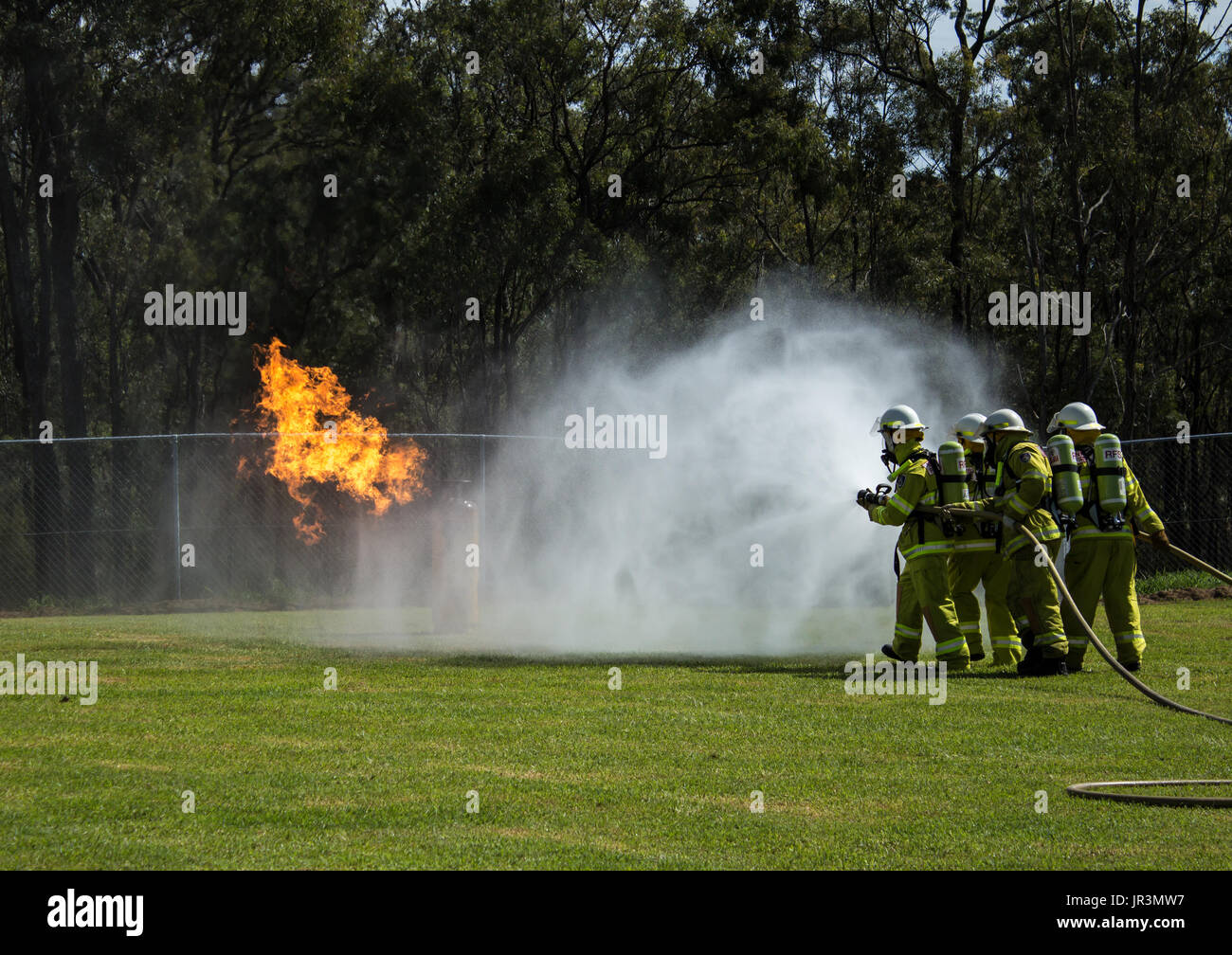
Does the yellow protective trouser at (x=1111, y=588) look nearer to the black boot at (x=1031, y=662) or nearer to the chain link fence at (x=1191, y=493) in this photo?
the black boot at (x=1031, y=662)

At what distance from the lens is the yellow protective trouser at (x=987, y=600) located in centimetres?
1214

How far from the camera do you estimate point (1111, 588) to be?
38.8ft

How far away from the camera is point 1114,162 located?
2772 cm

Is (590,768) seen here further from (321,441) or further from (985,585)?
(321,441)

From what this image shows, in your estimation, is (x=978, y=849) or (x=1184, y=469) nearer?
(x=978, y=849)

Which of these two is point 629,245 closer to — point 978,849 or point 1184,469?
point 1184,469

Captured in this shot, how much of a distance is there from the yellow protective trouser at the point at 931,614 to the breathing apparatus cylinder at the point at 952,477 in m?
0.59

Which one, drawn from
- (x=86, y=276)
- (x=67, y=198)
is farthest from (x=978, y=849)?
(x=86, y=276)

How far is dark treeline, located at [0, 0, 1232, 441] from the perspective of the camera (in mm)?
28156

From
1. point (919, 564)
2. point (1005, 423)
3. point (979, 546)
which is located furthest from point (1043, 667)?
point (1005, 423)

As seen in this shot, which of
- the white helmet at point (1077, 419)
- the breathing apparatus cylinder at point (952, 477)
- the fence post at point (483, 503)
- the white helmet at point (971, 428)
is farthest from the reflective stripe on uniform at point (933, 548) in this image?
the fence post at point (483, 503)

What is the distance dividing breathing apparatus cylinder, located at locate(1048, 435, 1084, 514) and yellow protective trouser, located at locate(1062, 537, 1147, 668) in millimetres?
488

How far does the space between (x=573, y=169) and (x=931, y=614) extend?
20.8 meters

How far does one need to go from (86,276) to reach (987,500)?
36299 millimetres
